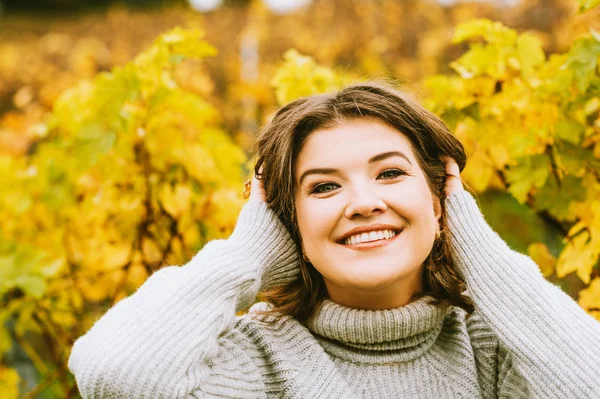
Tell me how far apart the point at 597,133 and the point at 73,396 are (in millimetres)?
1933

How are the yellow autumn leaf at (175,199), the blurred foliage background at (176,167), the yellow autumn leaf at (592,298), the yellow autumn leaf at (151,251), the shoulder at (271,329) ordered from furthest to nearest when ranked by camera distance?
1. the yellow autumn leaf at (151,251)
2. the yellow autumn leaf at (175,199)
3. the blurred foliage background at (176,167)
4. the yellow autumn leaf at (592,298)
5. the shoulder at (271,329)

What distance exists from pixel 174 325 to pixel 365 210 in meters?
0.50

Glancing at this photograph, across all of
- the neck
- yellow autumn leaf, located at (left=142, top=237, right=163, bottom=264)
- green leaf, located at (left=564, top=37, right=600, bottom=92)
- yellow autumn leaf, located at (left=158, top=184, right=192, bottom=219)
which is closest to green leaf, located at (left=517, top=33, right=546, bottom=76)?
green leaf, located at (left=564, top=37, right=600, bottom=92)

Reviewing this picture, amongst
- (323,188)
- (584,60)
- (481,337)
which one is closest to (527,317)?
(481,337)

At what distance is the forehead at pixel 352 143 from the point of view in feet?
5.43

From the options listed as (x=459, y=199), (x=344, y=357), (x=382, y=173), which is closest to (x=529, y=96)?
(x=459, y=199)

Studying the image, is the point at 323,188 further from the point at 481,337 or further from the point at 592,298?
the point at 592,298

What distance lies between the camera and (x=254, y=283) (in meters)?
1.69

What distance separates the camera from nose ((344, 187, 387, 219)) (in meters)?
1.58

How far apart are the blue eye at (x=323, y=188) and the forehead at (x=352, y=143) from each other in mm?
52

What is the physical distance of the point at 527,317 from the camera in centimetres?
155

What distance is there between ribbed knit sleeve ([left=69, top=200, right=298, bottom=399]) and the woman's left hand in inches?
19.4

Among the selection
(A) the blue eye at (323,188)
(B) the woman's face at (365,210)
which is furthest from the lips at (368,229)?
(A) the blue eye at (323,188)

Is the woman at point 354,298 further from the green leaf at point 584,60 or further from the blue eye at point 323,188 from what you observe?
the green leaf at point 584,60
